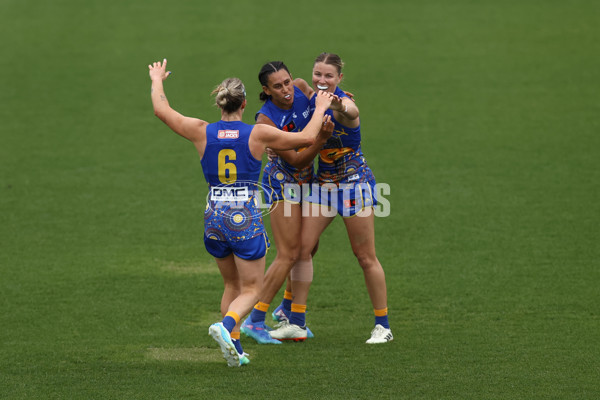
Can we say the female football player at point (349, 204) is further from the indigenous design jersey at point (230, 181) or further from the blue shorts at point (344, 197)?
the indigenous design jersey at point (230, 181)

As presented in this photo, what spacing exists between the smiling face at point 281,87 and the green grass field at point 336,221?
1.87 m

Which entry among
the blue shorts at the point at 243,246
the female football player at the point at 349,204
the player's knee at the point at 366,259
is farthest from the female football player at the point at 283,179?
the blue shorts at the point at 243,246

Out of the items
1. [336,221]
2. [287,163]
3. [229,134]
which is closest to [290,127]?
[287,163]

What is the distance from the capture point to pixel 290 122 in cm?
685

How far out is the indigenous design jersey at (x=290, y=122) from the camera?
6.77 metres

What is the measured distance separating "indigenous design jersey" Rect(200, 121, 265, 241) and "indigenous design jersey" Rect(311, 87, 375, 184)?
0.99 m

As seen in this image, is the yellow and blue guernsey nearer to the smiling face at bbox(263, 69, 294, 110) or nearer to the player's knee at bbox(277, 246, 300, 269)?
the smiling face at bbox(263, 69, 294, 110)

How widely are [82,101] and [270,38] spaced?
15.3 ft

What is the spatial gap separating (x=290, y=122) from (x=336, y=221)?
4598 mm

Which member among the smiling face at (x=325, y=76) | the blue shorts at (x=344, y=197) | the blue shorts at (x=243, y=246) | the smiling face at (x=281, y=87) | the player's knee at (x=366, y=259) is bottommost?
the player's knee at (x=366, y=259)

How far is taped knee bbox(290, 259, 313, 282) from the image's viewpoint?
728 centimetres

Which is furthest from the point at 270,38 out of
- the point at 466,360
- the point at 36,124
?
the point at 466,360

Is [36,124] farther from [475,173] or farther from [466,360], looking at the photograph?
[466,360]

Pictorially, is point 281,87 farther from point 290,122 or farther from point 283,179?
point 283,179
